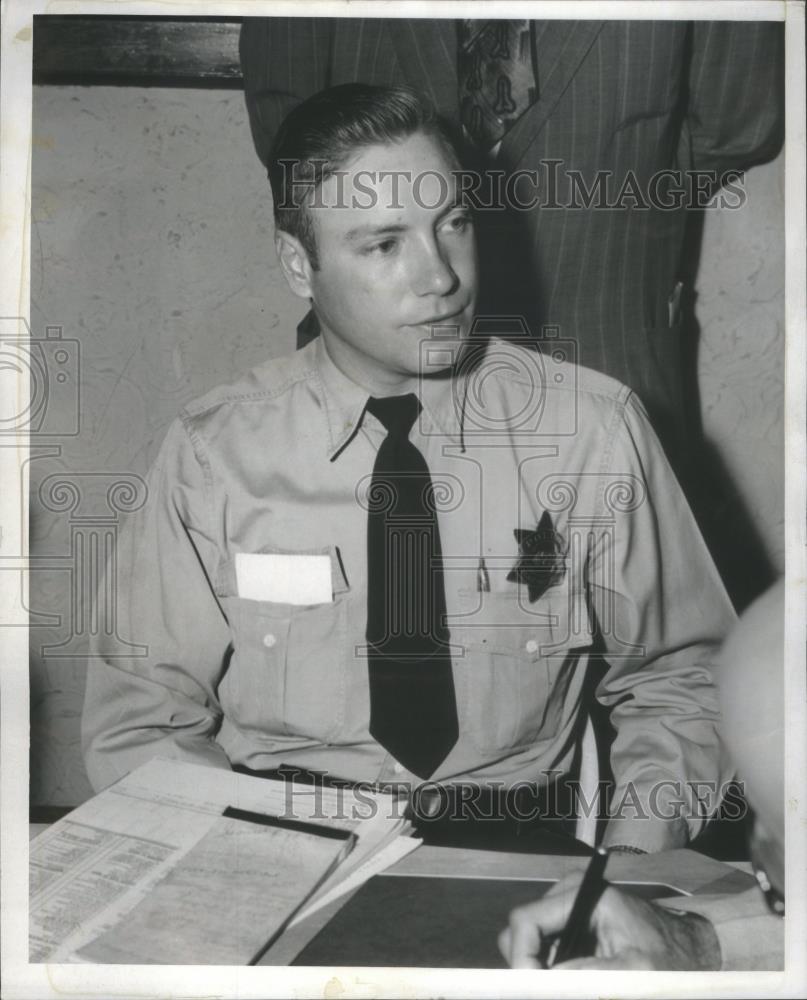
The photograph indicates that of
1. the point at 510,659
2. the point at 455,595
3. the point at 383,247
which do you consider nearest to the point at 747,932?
the point at 510,659

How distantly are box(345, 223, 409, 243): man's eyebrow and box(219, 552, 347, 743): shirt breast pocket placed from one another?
20.0 inches

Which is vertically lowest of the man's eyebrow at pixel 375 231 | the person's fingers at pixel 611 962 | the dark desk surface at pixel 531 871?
the person's fingers at pixel 611 962

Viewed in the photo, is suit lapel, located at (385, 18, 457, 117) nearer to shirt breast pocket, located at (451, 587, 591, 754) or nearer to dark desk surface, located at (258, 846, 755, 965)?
shirt breast pocket, located at (451, 587, 591, 754)

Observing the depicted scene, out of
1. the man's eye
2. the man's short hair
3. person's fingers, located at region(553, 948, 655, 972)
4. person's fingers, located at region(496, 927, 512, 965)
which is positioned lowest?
person's fingers, located at region(553, 948, 655, 972)

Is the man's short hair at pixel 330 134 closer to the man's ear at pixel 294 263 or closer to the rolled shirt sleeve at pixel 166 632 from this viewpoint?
the man's ear at pixel 294 263

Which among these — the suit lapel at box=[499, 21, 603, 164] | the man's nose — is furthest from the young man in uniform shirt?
the suit lapel at box=[499, 21, 603, 164]

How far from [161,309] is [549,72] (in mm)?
646

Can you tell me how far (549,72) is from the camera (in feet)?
4.77

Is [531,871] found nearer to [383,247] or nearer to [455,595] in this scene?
[455,595]

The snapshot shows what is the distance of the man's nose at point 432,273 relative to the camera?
4.68 ft

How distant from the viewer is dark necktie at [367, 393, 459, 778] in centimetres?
144

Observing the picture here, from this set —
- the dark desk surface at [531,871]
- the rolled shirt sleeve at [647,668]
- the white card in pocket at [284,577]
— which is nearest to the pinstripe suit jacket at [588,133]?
the rolled shirt sleeve at [647,668]

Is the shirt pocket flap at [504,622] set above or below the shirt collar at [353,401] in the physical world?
below

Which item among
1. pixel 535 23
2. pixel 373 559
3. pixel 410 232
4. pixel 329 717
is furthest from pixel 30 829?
pixel 535 23
